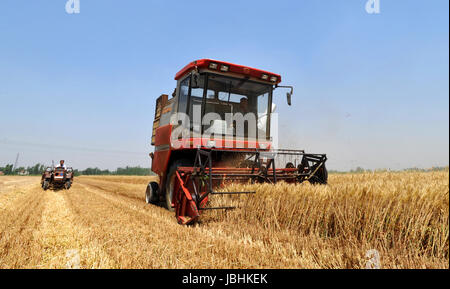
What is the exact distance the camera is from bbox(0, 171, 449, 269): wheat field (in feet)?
7.07

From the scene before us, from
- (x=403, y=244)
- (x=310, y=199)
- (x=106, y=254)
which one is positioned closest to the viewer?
(x=403, y=244)

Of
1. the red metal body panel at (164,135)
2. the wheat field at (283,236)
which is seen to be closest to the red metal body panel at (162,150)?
the red metal body panel at (164,135)

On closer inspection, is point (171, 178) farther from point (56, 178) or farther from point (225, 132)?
point (56, 178)

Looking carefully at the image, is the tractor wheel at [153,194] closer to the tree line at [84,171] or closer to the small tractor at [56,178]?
the small tractor at [56,178]

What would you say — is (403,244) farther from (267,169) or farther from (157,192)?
(157,192)

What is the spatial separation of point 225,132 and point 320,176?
84.9 inches

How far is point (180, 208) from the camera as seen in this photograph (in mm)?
4246

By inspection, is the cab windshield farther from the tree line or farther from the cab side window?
the tree line

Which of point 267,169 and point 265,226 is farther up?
point 267,169

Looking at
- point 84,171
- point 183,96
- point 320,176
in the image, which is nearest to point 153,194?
point 183,96

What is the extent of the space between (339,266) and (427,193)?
3.27ft

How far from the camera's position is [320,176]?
518 cm

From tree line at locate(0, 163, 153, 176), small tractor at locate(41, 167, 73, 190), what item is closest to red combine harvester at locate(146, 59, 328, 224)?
small tractor at locate(41, 167, 73, 190)
